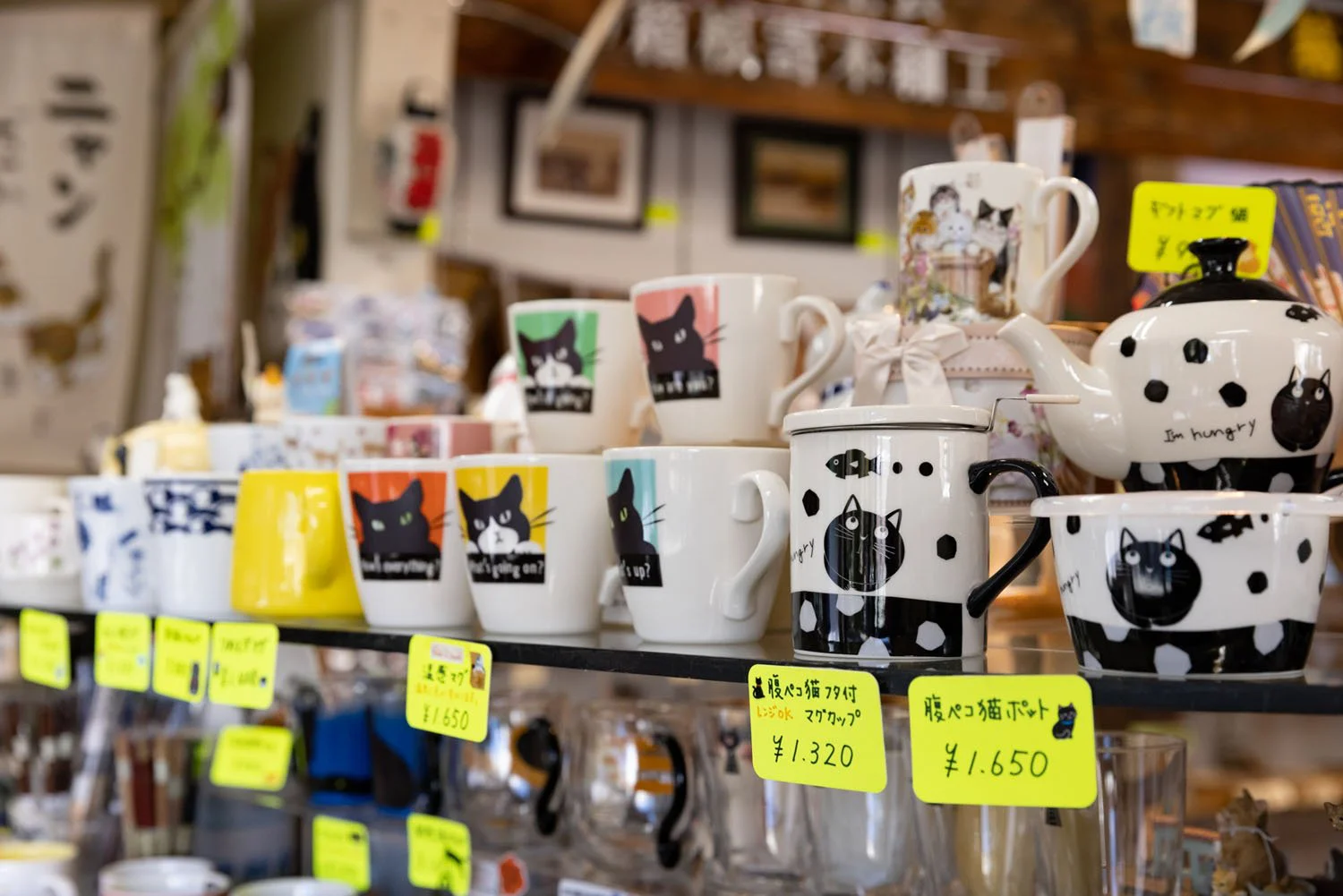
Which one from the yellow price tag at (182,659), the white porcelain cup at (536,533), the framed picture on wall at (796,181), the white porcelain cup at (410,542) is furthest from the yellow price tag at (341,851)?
the framed picture on wall at (796,181)

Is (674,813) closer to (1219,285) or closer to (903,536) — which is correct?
(903,536)

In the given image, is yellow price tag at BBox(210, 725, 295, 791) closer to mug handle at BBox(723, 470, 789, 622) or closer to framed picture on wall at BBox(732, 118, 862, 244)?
mug handle at BBox(723, 470, 789, 622)

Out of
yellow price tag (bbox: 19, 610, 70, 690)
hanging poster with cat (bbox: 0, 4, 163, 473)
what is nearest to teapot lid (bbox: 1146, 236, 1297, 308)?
yellow price tag (bbox: 19, 610, 70, 690)

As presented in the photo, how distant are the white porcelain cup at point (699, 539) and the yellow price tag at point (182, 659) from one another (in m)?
0.48

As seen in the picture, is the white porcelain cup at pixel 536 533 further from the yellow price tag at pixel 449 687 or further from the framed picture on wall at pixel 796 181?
the framed picture on wall at pixel 796 181

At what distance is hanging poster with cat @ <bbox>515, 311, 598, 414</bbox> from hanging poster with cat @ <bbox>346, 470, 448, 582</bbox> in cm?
11

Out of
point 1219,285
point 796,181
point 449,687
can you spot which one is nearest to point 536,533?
point 449,687

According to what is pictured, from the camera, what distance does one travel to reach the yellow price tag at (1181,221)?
1013 mm

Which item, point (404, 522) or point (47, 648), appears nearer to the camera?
point (404, 522)

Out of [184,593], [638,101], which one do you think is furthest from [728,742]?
[638,101]

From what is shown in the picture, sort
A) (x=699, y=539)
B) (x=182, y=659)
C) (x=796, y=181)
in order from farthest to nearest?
1. (x=796, y=181)
2. (x=182, y=659)
3. (x=699, y=539)

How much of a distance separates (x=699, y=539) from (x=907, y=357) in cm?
19

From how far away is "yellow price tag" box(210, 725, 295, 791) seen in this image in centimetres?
140

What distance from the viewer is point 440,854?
124 centimetres
